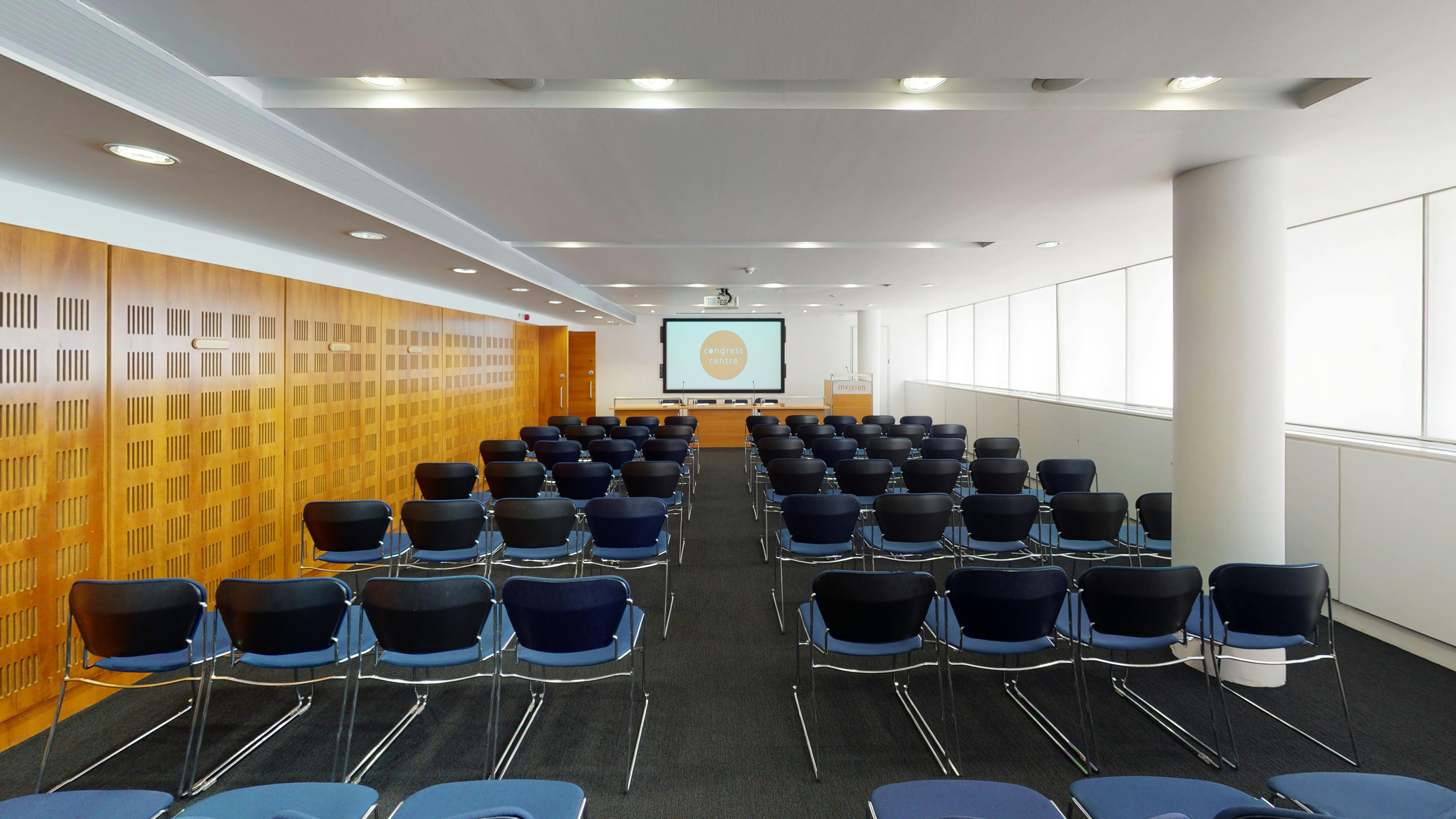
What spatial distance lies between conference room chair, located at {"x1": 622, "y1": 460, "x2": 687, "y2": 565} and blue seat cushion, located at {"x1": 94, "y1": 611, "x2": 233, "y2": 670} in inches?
127

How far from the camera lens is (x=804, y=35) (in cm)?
238

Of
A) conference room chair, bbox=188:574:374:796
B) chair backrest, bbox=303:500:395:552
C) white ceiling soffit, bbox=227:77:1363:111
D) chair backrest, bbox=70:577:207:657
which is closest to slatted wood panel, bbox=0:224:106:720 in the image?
chair backrest, bbox=70:577:207:657

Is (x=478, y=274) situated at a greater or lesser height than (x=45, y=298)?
greater

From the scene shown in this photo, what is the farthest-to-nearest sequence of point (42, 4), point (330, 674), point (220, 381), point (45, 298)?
point (220, 381) → point (330, 674) → point (45, 298) → point (42, 4)

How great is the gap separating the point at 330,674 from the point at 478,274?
4.71 meters

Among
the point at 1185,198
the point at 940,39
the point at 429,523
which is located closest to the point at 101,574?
the point at 429,523

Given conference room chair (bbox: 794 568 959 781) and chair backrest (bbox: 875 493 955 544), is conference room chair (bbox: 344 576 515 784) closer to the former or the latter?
conference room chair (bbox: 794 568 959 781)

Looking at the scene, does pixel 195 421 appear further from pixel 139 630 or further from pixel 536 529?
pixel 536 529

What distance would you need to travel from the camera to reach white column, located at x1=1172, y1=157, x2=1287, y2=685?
381cm

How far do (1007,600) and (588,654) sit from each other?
78.0 inches

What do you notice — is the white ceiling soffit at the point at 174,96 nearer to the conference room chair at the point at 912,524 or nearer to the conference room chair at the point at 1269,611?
the conference room chair at the point at 912,524

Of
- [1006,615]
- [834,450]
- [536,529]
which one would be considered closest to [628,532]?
[536,529]

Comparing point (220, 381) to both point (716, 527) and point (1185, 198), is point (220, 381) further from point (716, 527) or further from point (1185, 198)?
point (1185, 198)

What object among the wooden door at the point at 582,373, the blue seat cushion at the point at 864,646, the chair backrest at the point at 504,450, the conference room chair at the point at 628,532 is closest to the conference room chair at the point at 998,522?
the blue seat cushion at the point at 864,646
